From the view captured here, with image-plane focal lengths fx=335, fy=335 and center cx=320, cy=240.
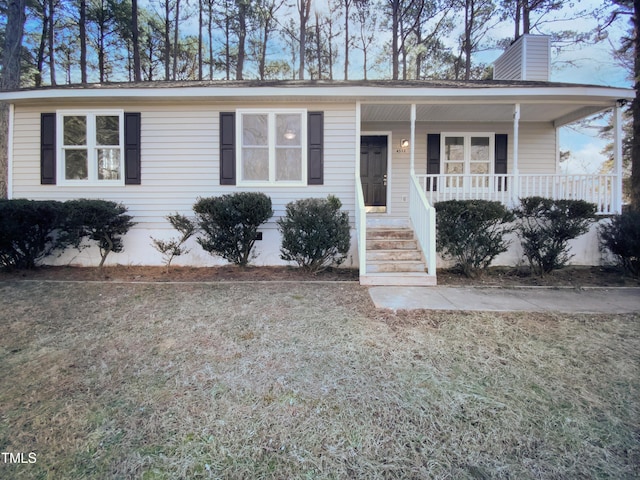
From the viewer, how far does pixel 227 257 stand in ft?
20.5

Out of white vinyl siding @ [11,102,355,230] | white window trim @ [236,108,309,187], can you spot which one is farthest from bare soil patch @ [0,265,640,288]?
white window trim @ [236,108,309,187]

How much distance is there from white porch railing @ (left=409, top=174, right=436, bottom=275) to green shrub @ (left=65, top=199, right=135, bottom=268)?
5.54m

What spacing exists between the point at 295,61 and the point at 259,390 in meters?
19.7

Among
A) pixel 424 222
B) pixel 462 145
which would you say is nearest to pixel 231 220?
pixel 424 222

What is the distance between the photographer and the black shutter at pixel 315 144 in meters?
6.85

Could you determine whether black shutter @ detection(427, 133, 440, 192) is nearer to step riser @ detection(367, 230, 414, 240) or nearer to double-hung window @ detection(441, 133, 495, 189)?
double-hung window @ detection(441, 133, 495, 189)

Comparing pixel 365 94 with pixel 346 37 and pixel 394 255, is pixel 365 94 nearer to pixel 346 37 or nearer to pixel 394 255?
pixel 394 255

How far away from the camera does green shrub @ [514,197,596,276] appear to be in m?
5.75

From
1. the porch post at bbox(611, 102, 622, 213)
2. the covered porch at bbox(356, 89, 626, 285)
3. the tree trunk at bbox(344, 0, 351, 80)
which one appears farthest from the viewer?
the tree trunk at bbox(344, 0, 351, 80)

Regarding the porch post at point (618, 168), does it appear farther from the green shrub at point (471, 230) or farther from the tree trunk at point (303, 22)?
the tree trunk at point (303, 22)

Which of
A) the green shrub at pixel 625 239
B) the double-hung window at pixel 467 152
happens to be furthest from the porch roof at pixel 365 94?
the green shrub at pixel 625 239

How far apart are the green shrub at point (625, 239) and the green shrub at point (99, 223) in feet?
29.4

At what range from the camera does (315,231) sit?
18.9 ft

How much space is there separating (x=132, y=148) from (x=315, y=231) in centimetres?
434
